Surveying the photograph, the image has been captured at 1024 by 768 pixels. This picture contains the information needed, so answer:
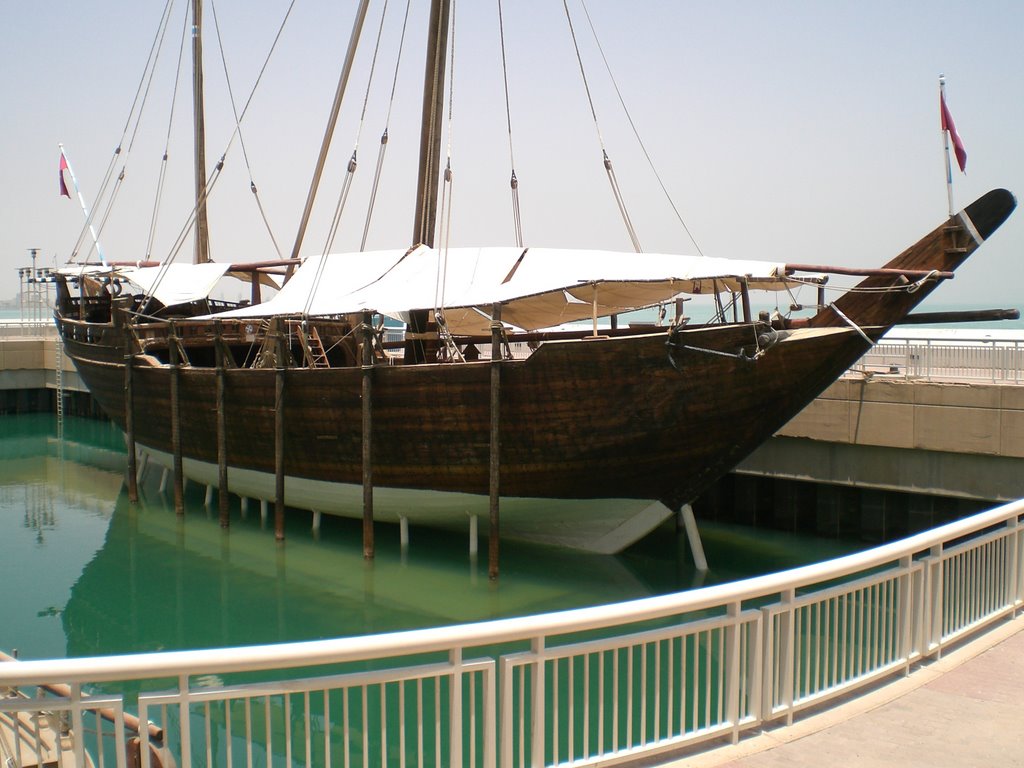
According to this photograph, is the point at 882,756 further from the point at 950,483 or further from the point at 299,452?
the point at 299,452

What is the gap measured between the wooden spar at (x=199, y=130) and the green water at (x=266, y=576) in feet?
31.3

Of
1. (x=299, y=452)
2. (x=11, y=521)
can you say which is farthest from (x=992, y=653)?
(x=11, y=521)

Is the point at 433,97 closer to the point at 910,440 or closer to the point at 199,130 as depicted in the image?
the point at 910,440

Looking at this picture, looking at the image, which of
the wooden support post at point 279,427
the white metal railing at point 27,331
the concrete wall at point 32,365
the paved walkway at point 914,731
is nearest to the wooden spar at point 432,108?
the wooden support post at point 279,427

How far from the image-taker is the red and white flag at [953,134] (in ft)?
31.9

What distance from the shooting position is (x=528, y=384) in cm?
1181

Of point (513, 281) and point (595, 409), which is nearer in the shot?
point (595, 409)

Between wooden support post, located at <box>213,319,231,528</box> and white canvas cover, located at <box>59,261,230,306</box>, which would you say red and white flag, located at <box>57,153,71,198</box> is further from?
wooden support post, located at <box>213,319,231,528</box>

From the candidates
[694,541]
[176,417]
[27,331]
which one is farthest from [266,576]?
[27,331]

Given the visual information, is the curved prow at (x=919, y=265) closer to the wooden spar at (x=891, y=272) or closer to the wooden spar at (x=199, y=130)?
the wooden spar at (x=891, y=272)

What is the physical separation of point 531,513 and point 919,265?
5831 millimetres

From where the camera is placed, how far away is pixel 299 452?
14688mm

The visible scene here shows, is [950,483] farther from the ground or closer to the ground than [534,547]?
farther from the ground

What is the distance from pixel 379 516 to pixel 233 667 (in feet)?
36.3
